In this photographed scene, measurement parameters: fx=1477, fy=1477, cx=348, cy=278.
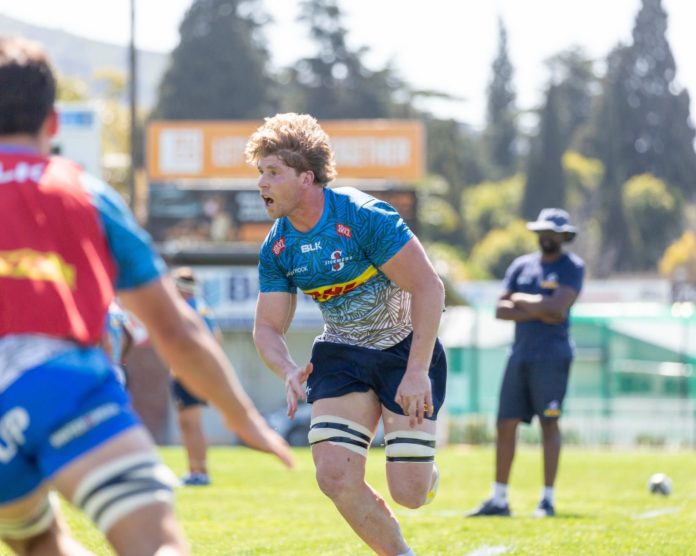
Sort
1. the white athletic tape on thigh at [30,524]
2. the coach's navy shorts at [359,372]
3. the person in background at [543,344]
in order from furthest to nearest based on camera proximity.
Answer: the person in background at [543,344]
the coach's navy shorts at [359,372]
the white athletic tape on thigh at [30,524]

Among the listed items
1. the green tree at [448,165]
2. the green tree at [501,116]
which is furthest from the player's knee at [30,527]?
the green tree at [501,116]

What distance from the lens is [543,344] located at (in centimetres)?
1084

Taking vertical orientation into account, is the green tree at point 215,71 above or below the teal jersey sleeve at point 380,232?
above

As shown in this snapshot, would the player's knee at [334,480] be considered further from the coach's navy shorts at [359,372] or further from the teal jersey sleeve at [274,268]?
the teal jersey sleeve at [274,268]

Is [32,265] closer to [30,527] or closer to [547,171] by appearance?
[30,527]

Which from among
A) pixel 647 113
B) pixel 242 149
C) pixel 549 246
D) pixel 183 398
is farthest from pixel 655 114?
pixel 549 246

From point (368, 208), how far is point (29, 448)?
2.84 m

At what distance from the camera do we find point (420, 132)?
128ft

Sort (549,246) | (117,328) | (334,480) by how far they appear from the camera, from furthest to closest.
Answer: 1. (117,328)
2. (549,246)
3. (334,480)

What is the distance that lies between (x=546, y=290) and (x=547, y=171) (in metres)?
95.7

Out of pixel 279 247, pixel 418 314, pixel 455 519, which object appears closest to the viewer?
pixel 418 314

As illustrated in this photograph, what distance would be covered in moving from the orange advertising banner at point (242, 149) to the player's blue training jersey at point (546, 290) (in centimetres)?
2819

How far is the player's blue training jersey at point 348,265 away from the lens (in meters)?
6.26

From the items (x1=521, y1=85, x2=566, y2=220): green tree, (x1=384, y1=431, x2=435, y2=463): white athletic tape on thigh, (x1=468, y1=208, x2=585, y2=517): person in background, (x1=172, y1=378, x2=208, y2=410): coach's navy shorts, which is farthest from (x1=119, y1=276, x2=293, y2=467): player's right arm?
(x1=521, y1=85, x2=566, y2=220): green tree
